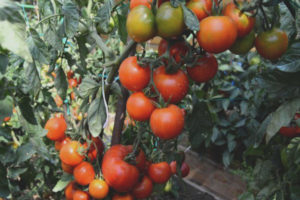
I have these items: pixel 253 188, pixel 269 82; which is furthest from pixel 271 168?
pixel 269 82

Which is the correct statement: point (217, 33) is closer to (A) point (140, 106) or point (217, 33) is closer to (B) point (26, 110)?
(A) point (140, 106)

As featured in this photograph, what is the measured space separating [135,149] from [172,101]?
22cm

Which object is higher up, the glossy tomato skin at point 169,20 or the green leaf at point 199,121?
the glossy tomato skin at point 169,20

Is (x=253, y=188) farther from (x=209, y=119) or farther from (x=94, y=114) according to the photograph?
(x=94, y=114)

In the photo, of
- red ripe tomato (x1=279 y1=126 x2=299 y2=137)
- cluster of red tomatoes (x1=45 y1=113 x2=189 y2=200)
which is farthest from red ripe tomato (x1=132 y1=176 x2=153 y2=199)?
red ripe tomato (x1=279 y1=126 x2=299 y2=137)

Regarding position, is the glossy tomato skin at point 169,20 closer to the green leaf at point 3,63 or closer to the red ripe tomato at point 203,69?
the red ripe tomato at point 203,69

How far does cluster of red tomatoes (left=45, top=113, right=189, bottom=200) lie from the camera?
71 centimetres

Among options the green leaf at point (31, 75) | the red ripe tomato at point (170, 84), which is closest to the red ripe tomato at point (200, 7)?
the red ripe tomato at point (170, 84)

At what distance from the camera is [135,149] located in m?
0.71

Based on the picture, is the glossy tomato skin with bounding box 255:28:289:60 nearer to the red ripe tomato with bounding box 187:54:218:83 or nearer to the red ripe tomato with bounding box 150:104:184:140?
the red ripe tomato with bounding box 187:54:218:83

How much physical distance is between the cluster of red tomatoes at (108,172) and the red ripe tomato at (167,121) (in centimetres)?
23

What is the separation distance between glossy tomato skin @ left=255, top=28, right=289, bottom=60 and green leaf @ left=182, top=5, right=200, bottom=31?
0.14 meters

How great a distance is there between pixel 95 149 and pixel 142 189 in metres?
0.18

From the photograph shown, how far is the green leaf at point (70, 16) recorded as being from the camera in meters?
0.64
